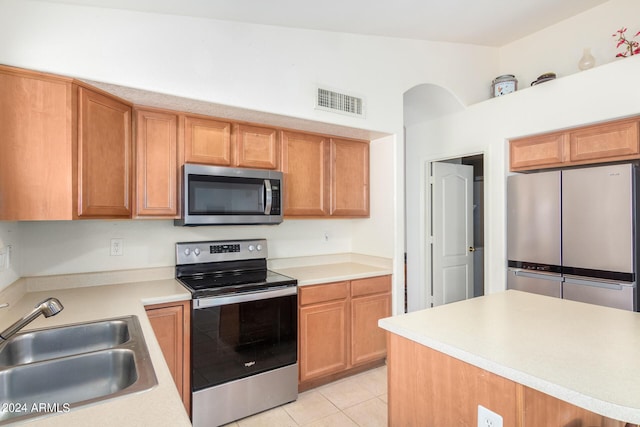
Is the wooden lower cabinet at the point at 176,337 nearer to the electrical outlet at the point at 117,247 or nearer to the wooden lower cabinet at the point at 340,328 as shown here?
the electrical outlet at the point at 117,247

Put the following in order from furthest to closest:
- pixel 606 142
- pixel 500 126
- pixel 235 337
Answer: pixel 500 126 → pixel 606 142 → pixel 235 337

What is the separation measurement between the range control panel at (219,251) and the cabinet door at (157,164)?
0.35 meters

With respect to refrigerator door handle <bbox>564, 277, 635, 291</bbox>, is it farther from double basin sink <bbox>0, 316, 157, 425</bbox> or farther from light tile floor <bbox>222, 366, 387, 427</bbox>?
double basin sink <bbox>0, 316, 157, 425</bbox>

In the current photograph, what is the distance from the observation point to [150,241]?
2445 mm

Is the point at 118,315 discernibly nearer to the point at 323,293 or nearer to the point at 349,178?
the point at 323,293

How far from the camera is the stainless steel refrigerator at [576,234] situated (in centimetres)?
226

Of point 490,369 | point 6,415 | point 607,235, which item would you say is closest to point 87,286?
point 6,415

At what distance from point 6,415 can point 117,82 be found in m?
1.58

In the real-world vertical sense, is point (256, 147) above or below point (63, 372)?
above

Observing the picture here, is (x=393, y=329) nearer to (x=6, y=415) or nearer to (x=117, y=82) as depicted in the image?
(x=6, y=415)

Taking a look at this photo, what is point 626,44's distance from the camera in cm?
268

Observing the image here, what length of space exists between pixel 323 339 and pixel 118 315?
4.93 ft

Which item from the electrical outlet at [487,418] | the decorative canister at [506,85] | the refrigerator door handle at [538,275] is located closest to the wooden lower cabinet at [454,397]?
the electrical outlet at [487,418]

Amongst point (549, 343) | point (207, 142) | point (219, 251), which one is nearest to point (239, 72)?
point (207, 142)
